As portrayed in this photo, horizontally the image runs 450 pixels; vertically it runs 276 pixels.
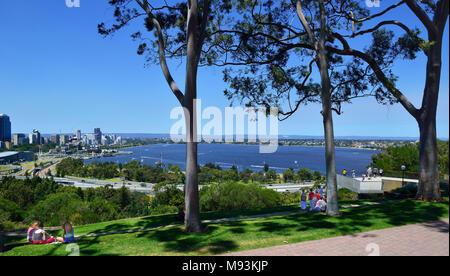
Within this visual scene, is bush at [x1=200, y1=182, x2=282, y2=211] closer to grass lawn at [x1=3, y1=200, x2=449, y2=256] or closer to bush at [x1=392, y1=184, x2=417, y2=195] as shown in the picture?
bush at [x1=392, y1=184, x2=417, y2=195]

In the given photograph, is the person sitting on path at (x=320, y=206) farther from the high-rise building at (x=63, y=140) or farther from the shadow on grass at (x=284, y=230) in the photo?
the high-rise building at (x=63, y=140)

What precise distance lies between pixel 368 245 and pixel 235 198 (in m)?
10.7

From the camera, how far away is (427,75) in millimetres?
10352

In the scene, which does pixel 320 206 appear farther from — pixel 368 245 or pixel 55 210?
pixel 55 210

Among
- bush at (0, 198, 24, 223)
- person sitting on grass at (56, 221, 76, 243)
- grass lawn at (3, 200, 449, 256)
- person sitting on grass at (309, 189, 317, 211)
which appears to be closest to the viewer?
grass lawn at (3, 200, 449, 256)

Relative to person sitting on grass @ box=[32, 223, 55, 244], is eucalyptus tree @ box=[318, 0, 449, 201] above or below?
above

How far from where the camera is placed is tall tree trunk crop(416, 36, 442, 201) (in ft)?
33.0

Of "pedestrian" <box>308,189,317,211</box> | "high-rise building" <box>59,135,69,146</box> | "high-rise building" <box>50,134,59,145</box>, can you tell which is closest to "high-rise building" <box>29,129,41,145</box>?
"high-rise building" <box>50,134,59,145</box>

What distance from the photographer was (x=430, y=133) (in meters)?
10.4

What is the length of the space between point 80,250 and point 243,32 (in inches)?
396

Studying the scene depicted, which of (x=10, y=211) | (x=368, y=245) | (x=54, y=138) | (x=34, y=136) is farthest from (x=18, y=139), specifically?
(x=368, y=245)

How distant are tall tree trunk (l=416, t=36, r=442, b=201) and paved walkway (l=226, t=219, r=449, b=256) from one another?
16.4ft

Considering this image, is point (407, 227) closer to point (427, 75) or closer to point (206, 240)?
point (206, 240)
